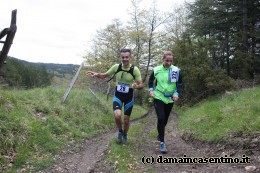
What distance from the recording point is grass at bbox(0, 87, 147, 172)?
20.7ft

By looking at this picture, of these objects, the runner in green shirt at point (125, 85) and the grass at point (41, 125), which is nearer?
the grass at point (41, 125)

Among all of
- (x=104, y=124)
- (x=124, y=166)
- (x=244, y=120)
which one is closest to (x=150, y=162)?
(x=124, y=166)

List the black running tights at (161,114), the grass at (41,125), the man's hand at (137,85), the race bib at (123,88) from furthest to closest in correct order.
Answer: the race bib at (123,88) → the man's hand at (137,85) → the black running tights at (161,114) → the grass at (41,125)

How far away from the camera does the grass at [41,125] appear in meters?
6.31

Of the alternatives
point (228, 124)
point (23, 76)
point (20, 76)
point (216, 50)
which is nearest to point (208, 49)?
point (216, 50)

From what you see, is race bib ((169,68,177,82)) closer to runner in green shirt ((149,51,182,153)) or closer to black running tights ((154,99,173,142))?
runner in green shirt ((149,51,182,153))

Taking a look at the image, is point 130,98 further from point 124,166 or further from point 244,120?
point 244,120

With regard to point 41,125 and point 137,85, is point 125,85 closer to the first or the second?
point 137,85

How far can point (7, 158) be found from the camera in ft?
19.5

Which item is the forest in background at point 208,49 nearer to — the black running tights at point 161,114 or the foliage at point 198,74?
the foliage at point 198,74

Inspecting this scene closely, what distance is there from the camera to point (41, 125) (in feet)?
28.3

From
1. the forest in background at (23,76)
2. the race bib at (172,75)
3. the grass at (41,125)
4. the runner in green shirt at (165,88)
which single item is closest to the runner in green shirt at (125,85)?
the runner in green shirt at (165,88)

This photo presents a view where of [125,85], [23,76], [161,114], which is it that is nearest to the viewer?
[161,114]

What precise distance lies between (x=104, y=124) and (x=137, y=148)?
555 cm
